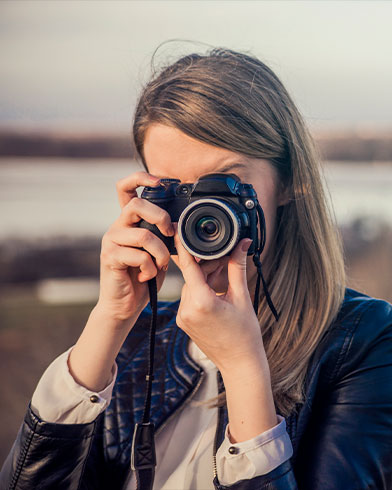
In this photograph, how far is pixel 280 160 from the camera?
1545mm

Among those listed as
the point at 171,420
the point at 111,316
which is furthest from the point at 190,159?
the point at 171,420

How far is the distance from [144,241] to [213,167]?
240mm

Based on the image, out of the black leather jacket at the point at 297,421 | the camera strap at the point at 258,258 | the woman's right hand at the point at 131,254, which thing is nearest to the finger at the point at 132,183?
the woman's right hand at the point at 131,254

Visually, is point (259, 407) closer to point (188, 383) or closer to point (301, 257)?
point (188, 383)

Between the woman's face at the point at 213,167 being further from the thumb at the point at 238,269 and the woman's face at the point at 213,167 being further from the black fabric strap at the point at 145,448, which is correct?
the black fabric strap at the point at 145,448

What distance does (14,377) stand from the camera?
12.5 feet

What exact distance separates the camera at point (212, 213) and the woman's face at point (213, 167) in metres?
0.06

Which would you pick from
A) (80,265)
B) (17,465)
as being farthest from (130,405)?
(80,265)

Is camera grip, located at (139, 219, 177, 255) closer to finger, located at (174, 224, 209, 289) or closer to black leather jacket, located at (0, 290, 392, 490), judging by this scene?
finger, located at (174, 224, 209, 289)

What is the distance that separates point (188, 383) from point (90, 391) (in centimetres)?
24

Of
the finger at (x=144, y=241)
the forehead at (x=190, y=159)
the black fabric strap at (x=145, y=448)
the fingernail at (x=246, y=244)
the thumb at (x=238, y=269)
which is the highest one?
the forehead at (x=190, y=159)

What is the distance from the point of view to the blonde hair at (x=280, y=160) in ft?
4.79

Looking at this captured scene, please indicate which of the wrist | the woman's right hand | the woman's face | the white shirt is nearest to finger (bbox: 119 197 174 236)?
the woman's right hand

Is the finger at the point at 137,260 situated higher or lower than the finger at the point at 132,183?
lower
